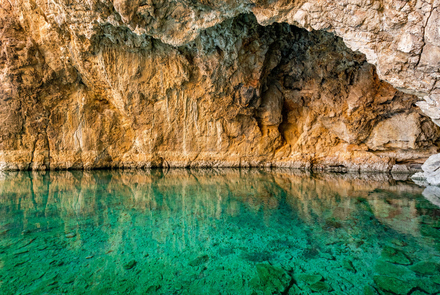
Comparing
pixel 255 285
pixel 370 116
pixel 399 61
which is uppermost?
pixel 399 61

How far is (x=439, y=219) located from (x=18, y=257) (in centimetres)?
770

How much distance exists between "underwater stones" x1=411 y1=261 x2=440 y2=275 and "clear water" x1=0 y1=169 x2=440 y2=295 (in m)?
0.02

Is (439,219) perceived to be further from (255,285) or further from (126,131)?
(126,131)

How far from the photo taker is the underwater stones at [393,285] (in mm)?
2805

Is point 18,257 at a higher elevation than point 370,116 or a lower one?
lower

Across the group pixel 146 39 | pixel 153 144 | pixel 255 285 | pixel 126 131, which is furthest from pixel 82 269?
pixel 126 131

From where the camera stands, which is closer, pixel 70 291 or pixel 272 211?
pixel 70 291

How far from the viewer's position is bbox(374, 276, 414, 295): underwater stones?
9.20ft

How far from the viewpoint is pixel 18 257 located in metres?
3.47

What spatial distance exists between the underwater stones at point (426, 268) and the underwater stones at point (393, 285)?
425mm

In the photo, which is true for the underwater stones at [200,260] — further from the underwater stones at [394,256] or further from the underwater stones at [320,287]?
the underwater stones at [394,256]

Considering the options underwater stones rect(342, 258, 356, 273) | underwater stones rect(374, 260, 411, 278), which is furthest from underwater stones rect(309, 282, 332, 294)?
underwater stones rect(374, 260, 411, 278)

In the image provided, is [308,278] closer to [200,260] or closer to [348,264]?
[348,264]

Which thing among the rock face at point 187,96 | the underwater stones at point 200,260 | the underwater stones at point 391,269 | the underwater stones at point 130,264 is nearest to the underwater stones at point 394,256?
the underwater stones at point 391,269
